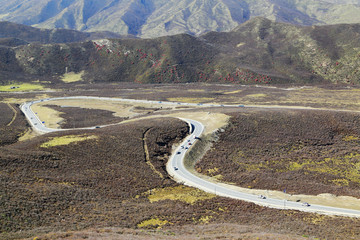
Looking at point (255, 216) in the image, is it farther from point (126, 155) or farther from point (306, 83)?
point (306, 83)

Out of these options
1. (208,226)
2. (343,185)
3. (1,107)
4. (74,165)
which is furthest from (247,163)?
(1,107)

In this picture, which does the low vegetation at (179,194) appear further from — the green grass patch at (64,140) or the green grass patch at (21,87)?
the green grass patch at (21,87)

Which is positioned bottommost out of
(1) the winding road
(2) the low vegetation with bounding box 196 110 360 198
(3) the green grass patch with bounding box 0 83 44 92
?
(2) the low vegetation with bounding box 196 110 360 198

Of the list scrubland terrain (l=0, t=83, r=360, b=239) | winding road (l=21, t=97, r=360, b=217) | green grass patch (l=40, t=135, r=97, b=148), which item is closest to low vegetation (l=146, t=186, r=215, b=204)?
scrubland terrain (l=0, t=83, r=360, b=239)

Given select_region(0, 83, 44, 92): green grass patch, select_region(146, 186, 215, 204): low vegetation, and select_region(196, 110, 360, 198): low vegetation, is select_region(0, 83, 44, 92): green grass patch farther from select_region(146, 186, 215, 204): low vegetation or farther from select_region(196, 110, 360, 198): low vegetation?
select_region(146, 186, 215, 204): low vegetation

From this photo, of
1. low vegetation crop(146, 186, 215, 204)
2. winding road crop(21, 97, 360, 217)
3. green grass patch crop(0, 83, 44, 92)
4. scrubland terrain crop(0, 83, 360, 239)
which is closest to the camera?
scrubland terrain crop(0, 83, 360, 239)

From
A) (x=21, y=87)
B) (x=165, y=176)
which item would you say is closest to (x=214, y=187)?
(x=165, y=176)

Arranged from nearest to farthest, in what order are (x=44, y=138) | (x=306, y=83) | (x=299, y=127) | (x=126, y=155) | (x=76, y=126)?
1. (x=126, y=155)
2. (x=44, y=138)
3. (x=299, y=127)
4. (x=76, y=126)
5. (x=306, y=83)

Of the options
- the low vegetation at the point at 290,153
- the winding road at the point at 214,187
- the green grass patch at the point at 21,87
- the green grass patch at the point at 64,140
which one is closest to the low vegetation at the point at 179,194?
the winding road at the point at 214,187

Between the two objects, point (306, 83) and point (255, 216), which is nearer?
point (255, 216)
